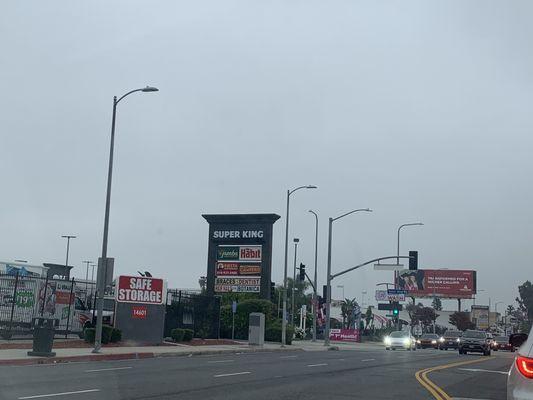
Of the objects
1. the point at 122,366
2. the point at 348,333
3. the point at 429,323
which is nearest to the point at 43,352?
the point at 122,366

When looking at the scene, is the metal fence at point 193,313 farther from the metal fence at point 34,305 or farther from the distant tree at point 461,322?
the distant tree at point 461,322

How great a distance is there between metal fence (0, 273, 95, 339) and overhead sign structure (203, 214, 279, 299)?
18.1 m

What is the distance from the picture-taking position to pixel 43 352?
84.9 ft

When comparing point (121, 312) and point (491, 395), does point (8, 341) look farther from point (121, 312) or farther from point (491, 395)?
point (491, 395)

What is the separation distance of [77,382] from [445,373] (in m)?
13.5

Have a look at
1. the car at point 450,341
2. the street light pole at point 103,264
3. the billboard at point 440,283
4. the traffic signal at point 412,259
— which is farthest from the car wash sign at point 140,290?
the billboard at point 440,283

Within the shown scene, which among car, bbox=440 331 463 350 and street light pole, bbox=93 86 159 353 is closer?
street light pole, bbox=93 86 159 353

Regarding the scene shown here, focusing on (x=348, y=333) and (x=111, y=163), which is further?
(x=348, y=333)

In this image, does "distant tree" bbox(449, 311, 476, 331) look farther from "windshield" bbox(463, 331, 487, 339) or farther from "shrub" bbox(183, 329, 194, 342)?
"shrub" bbox(183, 329, 194, 342)

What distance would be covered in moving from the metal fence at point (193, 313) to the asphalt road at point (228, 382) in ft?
59.1

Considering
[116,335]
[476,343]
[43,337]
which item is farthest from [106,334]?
[476,343]

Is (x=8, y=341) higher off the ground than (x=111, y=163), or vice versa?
(x=111, y=163)

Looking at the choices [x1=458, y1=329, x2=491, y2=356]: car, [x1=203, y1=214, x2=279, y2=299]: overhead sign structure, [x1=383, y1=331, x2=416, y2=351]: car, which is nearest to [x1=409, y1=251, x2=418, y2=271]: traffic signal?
[x1=458, y1=329, x2=491, y2=356]: car

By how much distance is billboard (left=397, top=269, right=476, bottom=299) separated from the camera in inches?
4621
